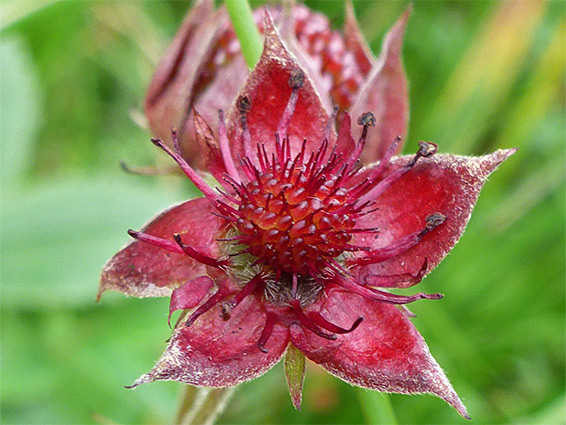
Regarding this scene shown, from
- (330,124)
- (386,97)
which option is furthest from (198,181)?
(386,97)

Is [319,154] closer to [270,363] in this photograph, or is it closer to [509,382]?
[270,363]

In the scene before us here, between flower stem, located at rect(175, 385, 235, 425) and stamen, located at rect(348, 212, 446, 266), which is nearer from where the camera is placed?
stamen, located at rect(348, 212, 446, 266)

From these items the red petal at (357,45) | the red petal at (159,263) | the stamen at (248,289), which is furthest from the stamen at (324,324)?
the red petal at (357,45)

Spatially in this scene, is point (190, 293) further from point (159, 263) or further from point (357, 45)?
point (357, 45)

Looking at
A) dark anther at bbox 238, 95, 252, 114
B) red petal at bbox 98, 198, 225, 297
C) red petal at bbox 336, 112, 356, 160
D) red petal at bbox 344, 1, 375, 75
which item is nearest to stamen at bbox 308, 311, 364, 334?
red petal at bbox 98, 198, 225, 297

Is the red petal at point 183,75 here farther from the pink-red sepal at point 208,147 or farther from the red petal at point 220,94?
the pink-red sepal at point 208,147

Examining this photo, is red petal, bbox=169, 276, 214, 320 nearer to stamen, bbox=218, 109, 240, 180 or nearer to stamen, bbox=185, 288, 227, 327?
stamen, bbox=185, 288, 227, 327

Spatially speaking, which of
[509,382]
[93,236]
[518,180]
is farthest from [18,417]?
[518,180]
